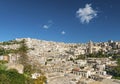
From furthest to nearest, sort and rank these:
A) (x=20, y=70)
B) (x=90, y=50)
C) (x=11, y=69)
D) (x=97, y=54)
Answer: (x=90, y=50)
(x=97, y=54)
(x=20, y=70)
(x=11, y=69)

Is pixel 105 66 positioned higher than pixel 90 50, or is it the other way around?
pixel 90 50

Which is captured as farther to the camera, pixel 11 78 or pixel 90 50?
pixel 90 50

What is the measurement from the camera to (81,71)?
5897 centimetres

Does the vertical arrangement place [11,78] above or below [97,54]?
below

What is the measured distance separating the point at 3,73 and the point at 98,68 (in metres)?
34.8

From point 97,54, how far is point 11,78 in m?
63.6

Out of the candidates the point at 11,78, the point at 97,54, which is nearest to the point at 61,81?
the point at 11,78

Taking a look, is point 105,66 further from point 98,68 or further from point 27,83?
point 27,83

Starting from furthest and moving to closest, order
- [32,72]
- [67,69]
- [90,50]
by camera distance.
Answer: [90,50] → [67,69] → [32,72]

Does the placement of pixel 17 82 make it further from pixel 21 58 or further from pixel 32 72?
pixel 21 58

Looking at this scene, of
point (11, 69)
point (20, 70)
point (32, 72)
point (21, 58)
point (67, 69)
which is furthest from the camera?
point (67, 69)

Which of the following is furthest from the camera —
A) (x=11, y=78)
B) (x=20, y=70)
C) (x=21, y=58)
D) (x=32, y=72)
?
(x=21, y=58)

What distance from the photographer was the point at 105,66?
68.5 meters

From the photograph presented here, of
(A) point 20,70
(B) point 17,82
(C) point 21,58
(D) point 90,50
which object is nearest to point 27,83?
(B) point 17,82
